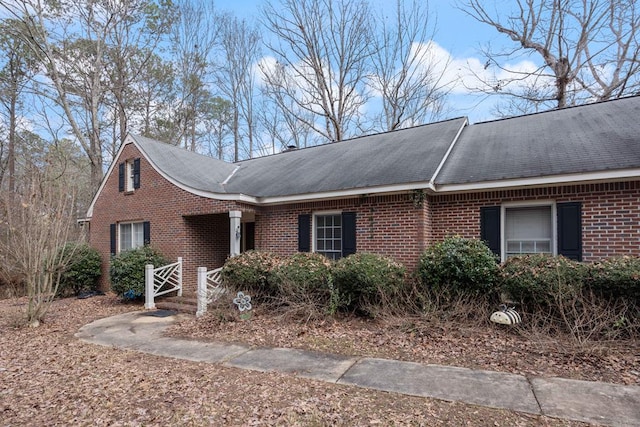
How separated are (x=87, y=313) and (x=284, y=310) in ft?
18.1

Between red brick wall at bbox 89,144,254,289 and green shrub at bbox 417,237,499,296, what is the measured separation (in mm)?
5167

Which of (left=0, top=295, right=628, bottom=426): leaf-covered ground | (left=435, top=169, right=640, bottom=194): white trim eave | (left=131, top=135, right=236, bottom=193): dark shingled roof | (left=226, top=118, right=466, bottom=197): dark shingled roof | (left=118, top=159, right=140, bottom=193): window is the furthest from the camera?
(left=118, top=159, right=140, bottom=193): window

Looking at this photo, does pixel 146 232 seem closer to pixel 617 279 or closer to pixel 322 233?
pixel 322 233

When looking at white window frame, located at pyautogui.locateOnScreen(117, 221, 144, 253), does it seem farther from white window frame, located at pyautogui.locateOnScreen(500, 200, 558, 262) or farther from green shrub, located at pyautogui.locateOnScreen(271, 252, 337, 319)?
white window frame, located at pyautogui.locateOnScreen(500, 200, 558, 262)

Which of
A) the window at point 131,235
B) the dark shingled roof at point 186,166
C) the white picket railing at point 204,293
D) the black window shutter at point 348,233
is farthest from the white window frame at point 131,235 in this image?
the black window shutter at point 348,233

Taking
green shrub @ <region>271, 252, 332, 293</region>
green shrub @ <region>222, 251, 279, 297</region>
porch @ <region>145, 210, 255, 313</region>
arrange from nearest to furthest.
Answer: green shrub @ <region>271, 252, 332, 293</region> → green shrub @ <region>222, 251, 279, 297</region> → porch @ <region>145, 210, 255, 313</region>

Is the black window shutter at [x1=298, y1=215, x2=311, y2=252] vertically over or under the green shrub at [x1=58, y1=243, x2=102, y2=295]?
over

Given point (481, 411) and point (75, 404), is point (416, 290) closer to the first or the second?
point (481, 411)

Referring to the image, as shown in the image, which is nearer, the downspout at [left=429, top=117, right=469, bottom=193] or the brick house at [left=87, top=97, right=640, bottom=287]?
the brick house at [left=87, top=97, right=640, bottom=287]

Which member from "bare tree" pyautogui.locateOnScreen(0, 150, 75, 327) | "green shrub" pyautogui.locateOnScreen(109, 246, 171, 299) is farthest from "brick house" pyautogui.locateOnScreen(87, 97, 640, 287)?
"bare tree" pyautogui.locateOnScreen(0, 150, 75, 327)

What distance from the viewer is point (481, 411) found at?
338 centimetres

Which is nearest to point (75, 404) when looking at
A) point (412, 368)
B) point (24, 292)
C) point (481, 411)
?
point (412, 368)

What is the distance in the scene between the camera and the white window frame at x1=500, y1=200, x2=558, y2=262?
693cm

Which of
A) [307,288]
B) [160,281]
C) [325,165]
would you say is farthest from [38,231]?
[325,165]
